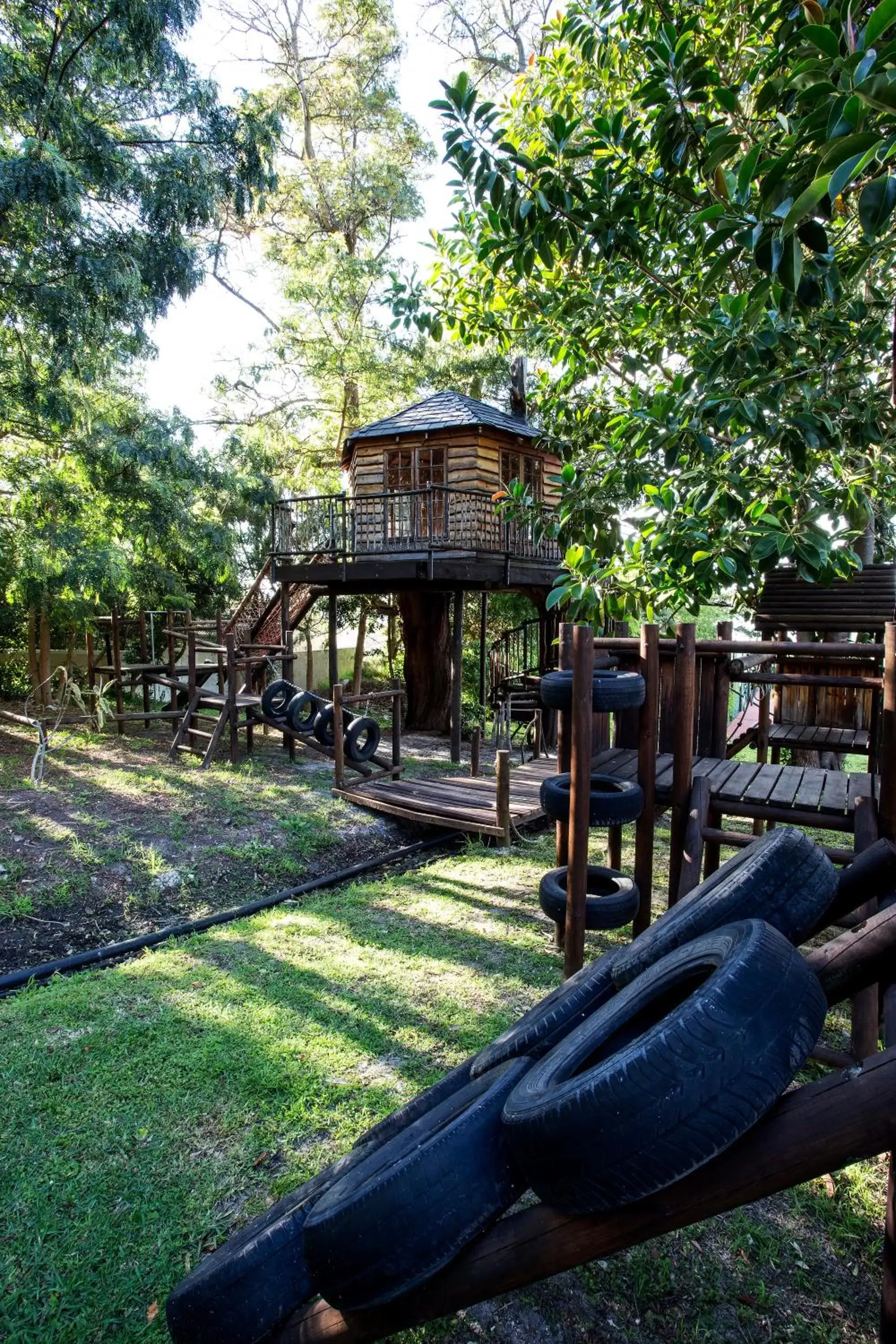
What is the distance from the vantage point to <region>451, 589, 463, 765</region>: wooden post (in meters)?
11.5

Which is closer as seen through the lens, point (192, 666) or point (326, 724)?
point (326, 724)

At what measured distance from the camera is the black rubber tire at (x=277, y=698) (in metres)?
10.2

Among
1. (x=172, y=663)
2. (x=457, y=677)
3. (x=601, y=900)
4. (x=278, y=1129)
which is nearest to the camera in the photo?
(x=278, y=1129)

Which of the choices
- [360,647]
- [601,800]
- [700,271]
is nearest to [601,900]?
[601,800]

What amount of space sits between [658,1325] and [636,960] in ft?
3.68

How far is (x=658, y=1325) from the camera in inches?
79.7

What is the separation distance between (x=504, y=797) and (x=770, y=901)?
5.30 metres

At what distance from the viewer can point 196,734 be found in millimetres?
10539

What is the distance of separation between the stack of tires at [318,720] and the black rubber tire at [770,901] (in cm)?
765

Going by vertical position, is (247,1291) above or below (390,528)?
below

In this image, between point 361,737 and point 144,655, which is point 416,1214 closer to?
point 361,737

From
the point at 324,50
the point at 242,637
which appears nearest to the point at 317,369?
the point at 242,637

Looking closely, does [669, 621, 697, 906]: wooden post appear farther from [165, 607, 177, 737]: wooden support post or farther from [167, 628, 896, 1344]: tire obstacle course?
[165, 607, 177, 737]: wooden support post

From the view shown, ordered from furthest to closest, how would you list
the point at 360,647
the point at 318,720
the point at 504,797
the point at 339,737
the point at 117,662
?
the point at 360,647
the point at 117,662
the point at 318,720
the point at 339,737
the point at 504,797
